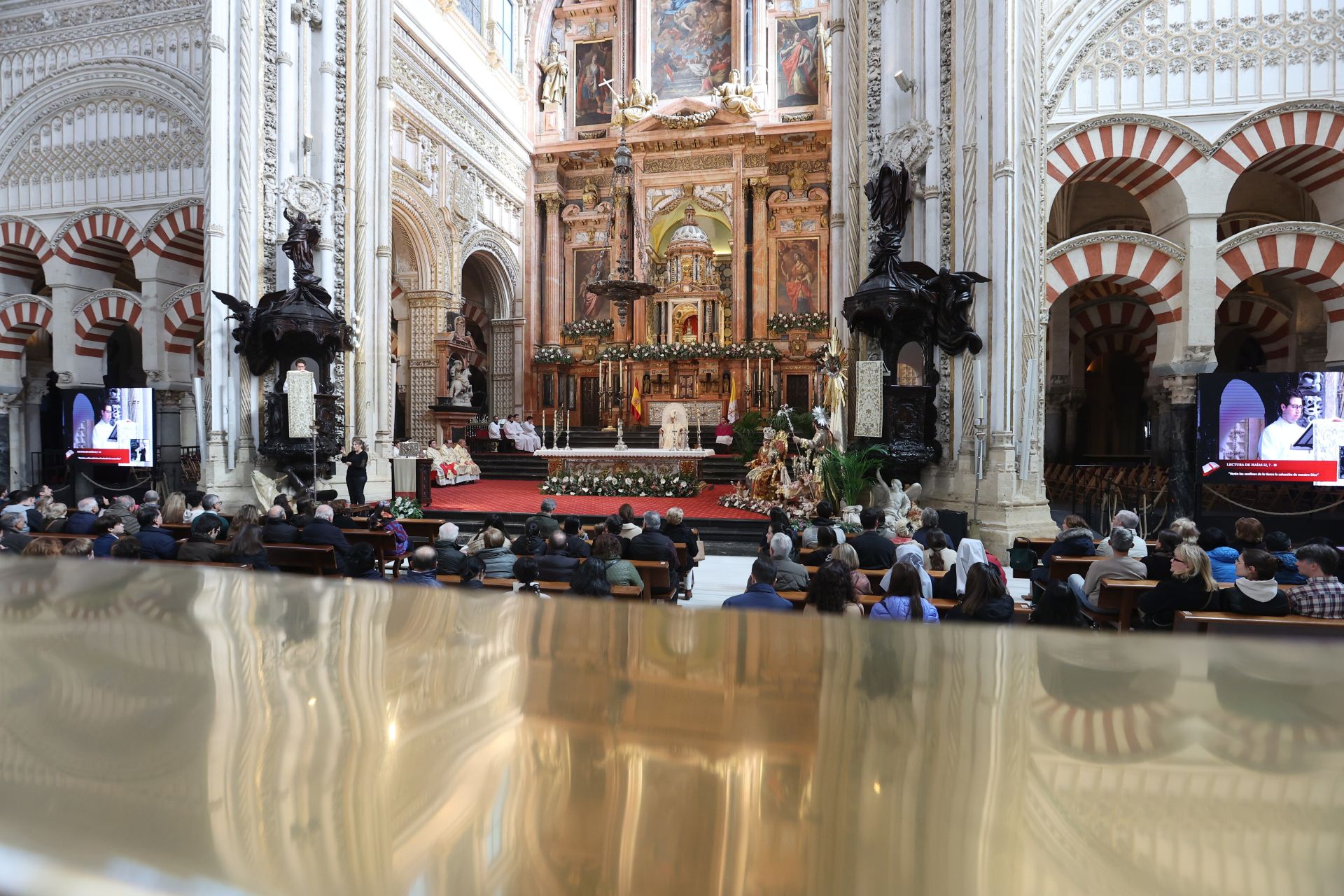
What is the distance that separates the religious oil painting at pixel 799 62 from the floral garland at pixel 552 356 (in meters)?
9.94

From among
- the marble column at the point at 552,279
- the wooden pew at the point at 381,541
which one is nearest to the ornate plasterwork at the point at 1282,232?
the wooden pew at the point at 381,541

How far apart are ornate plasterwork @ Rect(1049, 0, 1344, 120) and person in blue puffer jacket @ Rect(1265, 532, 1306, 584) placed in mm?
7272

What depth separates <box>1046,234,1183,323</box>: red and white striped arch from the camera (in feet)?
32.0

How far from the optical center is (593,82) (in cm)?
2158

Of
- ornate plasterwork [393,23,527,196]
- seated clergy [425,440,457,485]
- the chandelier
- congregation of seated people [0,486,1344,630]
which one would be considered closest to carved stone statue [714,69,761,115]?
the chandelier

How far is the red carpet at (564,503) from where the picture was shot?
408 inches

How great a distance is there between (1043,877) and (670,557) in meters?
4.61

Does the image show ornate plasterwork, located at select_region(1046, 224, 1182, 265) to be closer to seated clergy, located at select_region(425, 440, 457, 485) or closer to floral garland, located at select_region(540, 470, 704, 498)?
floral garland, located at select_region(540, 470, 704, 498)

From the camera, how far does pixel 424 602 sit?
60.1 inches

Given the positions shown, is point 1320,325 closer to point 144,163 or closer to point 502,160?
point 502,160

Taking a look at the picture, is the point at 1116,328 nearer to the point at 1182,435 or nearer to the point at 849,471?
the point at 1182,435

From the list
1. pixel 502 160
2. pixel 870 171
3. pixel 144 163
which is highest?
pixel 502 160

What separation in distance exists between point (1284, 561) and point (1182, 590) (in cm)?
158

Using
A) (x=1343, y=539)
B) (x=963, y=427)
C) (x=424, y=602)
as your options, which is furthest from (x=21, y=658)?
(x=1343, y=539)
